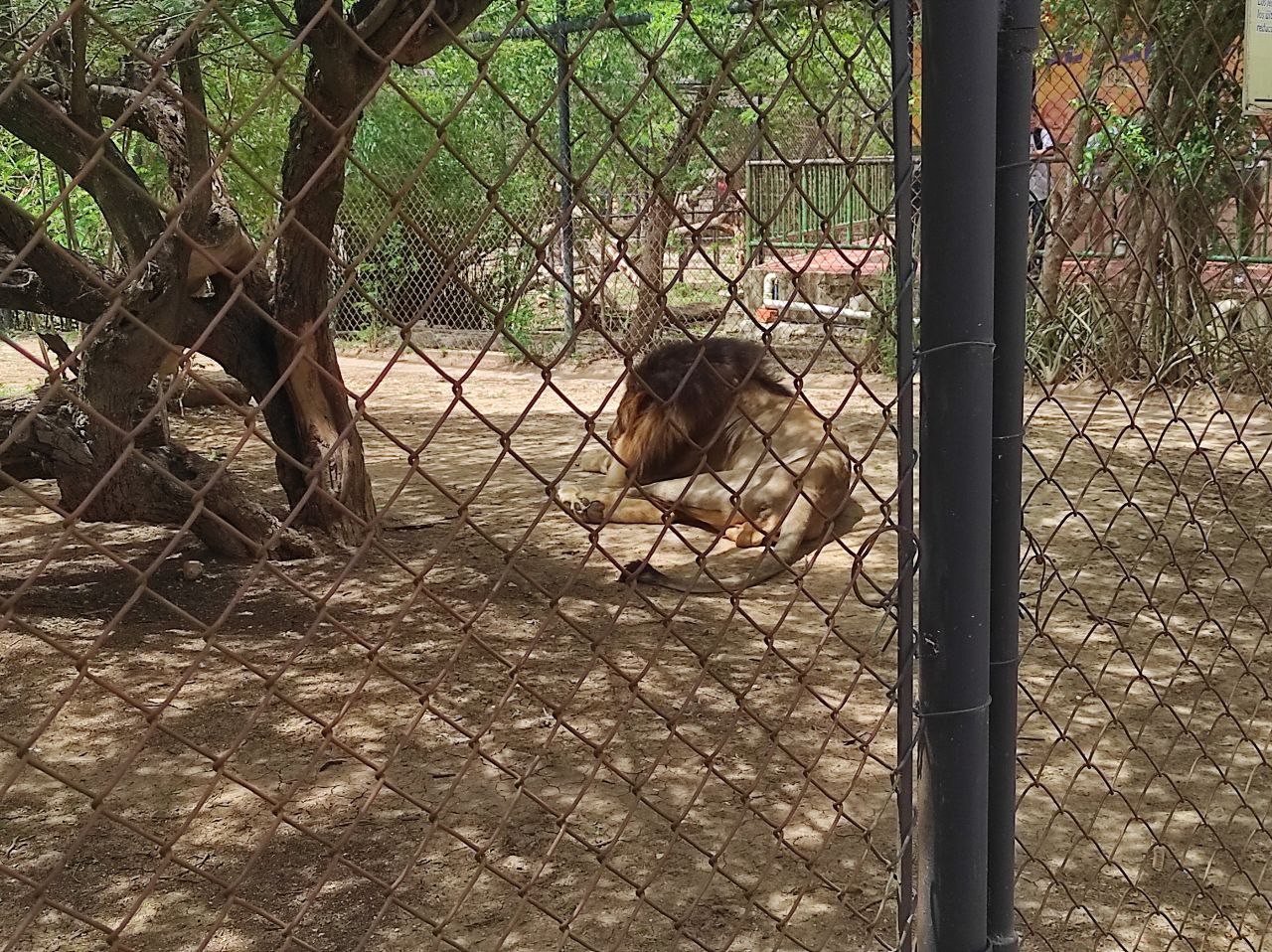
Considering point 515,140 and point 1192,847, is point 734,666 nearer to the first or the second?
point 1192,847

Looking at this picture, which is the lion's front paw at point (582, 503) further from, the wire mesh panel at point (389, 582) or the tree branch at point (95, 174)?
the tree branch at point (95, 174)

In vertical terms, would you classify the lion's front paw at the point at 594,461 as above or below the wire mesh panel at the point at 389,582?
below

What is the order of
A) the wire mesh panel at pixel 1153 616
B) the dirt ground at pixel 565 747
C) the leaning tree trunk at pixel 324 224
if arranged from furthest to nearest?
1. the leaning tree trunk at pixel 324 224
2. the wire mesh panel at pixel 1153 616
3. the dirt ground at pixel 565 747

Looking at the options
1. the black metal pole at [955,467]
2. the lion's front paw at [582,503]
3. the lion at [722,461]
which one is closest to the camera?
the black metal pole at [955,467]

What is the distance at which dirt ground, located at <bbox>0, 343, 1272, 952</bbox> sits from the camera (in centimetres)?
206

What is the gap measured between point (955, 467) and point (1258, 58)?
1.21 metres

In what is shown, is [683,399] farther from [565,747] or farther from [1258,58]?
[1258,58]

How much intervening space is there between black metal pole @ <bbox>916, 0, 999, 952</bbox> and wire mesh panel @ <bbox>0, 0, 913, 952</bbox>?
7 cm

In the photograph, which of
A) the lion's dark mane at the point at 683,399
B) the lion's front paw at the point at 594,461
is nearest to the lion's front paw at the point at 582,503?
the lion's dark mane at the point at 683,399

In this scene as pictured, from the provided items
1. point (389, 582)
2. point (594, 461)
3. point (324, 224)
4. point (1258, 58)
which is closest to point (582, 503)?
point (594, 461)

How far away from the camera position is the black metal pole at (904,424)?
1595 millimetres

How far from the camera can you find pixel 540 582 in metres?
5.08

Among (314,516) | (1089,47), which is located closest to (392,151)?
(1089,47)

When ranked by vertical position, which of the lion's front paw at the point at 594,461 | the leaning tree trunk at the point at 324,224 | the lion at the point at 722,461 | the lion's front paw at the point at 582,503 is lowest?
the lion's front paw at the point at 594,461
